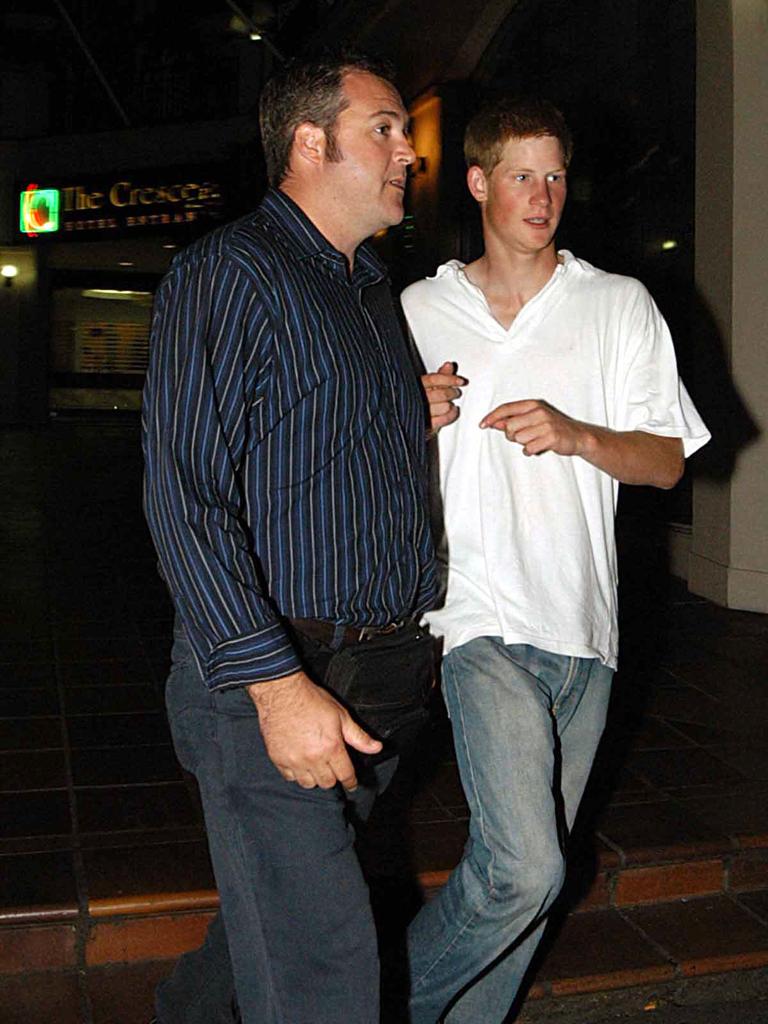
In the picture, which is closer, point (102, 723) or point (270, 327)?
point (270, 327)

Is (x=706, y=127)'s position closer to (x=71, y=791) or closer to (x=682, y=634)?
(x=682, y=634)

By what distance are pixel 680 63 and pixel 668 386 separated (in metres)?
6.28

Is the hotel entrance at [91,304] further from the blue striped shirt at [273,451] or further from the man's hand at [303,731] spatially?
the man's hand at [303,731]

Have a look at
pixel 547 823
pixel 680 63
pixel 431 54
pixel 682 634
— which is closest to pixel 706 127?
pixel 680 63

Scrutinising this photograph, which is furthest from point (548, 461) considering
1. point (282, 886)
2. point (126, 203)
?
point (126, 203)

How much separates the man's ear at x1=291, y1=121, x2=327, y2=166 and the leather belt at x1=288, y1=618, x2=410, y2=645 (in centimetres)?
77

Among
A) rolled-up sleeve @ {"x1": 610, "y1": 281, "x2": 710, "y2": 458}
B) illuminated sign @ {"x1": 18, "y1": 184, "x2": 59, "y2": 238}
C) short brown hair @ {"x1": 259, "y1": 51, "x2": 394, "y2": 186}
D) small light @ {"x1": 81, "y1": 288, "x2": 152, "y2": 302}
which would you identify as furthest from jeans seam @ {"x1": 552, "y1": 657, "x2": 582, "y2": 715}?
small light @ {"x1": 81, "y1": 288, "x2": 152, "y2": 302}

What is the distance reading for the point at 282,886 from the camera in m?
1.98

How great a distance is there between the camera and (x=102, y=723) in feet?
15.6

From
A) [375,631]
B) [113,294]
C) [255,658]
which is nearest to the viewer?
[255,658]

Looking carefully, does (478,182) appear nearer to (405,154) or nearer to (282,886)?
(405,154)

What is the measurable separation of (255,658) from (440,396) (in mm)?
774

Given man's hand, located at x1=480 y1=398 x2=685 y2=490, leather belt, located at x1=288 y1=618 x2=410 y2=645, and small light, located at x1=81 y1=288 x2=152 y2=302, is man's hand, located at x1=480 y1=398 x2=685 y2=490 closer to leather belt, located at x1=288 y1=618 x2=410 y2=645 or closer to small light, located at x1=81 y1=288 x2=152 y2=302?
leather belt, located at x1=288 y1=618 x2=410 y2=645

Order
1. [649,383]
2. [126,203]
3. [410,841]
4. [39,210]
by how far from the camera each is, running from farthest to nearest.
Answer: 1. [39,210]
2. [126,203]
3. [410,841]
4. [649,383]
